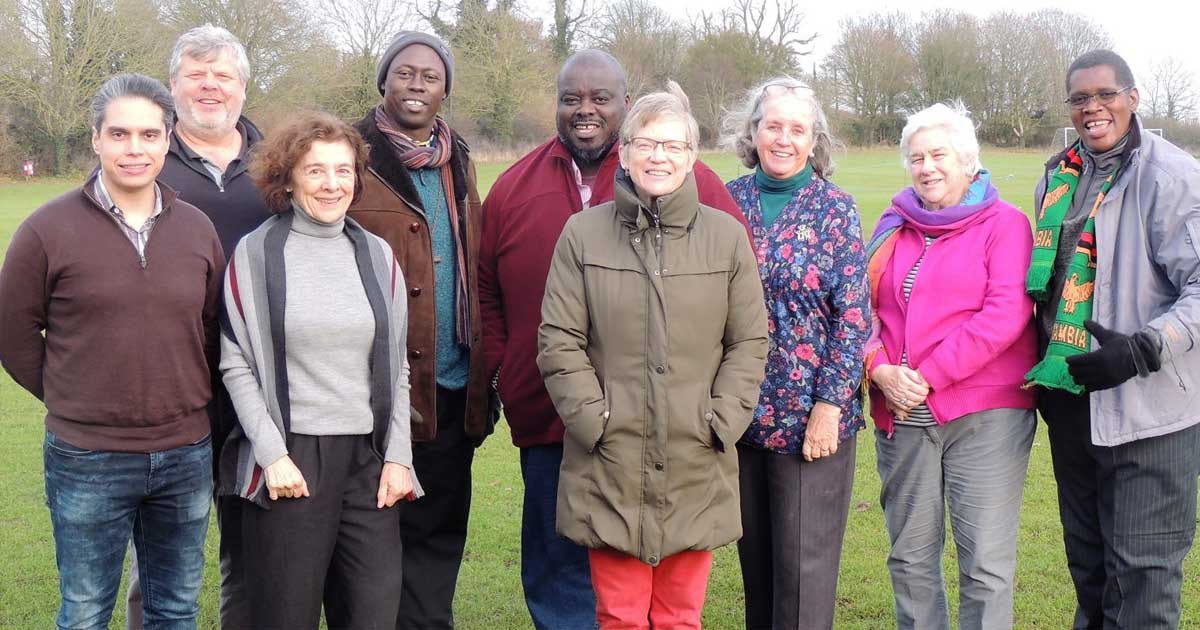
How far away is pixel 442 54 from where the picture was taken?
4070 millimetres

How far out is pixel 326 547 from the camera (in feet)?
10.7

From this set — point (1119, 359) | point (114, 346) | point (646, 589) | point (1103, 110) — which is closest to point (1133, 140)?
point (1103, 110)

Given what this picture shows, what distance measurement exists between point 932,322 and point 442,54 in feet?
7.11

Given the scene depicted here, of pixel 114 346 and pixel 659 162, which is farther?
pixel 659 162

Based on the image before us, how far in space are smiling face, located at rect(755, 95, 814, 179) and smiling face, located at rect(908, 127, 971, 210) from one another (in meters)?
0.44

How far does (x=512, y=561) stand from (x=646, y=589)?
7.36 feet

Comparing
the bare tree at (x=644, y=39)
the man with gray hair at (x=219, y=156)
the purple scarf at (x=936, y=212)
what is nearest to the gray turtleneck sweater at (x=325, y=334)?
the man with gray hair at (x=219, y=156)

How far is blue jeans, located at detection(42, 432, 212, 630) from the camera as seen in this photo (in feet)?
10.2

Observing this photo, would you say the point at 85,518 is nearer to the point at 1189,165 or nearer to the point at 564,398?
the point at 564,398

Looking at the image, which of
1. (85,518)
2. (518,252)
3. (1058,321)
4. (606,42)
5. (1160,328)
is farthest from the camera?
(606,42)

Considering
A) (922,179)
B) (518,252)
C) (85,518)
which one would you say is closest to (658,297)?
(518,252)

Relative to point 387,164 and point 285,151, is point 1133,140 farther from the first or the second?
point 285,151

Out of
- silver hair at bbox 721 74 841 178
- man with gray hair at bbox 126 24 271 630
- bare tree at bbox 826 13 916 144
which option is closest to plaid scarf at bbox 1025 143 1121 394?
silver hair at bbox 721 74 841 178

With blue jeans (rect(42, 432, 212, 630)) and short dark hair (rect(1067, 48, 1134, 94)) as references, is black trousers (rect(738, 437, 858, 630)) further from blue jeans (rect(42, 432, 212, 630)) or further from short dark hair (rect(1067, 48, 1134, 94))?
blue jeans (rect(42, 432, 212, 630))
